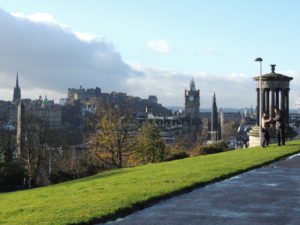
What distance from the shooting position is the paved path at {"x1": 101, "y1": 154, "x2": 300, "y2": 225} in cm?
720

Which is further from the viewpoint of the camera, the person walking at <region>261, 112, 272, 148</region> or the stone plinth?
the stone plinth

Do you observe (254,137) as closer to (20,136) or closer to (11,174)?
(11,174)

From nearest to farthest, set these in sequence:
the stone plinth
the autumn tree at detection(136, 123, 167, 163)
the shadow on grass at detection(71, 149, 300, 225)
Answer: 1. the shadow on grass at detection(71, 149, 300, 225)
2. the stone plinth
3. the autumn tree at detection(136, 123, 167, 163)

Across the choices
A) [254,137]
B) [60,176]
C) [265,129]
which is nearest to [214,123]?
[60,176]

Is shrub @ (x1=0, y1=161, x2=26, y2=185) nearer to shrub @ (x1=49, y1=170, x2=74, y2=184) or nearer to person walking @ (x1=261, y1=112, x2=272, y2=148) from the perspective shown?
shrub @ (x1=49, y1=170, x2=74, y2=184)

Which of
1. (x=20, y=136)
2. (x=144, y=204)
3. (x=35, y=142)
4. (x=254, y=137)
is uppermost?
(x=254, y=137)

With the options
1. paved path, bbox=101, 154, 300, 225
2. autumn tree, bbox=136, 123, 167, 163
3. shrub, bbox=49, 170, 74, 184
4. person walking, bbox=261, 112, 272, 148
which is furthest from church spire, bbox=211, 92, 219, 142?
Answer: paved path, bbox=101, 154, 300, 225

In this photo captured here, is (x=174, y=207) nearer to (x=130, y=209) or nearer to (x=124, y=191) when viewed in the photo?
(x=130, y=209)

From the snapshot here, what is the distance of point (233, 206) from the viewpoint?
8.21 meters

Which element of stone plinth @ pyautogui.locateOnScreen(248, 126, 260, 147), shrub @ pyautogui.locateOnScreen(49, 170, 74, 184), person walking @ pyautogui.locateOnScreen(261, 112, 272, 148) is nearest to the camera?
person walking @ pyautogui.locateOnScreen(261, 112, 272, 148)

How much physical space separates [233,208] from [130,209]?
1.80 m

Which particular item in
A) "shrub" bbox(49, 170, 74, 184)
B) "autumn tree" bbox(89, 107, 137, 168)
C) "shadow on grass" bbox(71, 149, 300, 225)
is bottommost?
"shrub" bbox(49, 170, 74, 184)

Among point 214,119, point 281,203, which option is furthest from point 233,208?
point 214,119

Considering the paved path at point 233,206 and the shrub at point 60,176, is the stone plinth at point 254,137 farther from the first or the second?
the paved path at point 233,206
